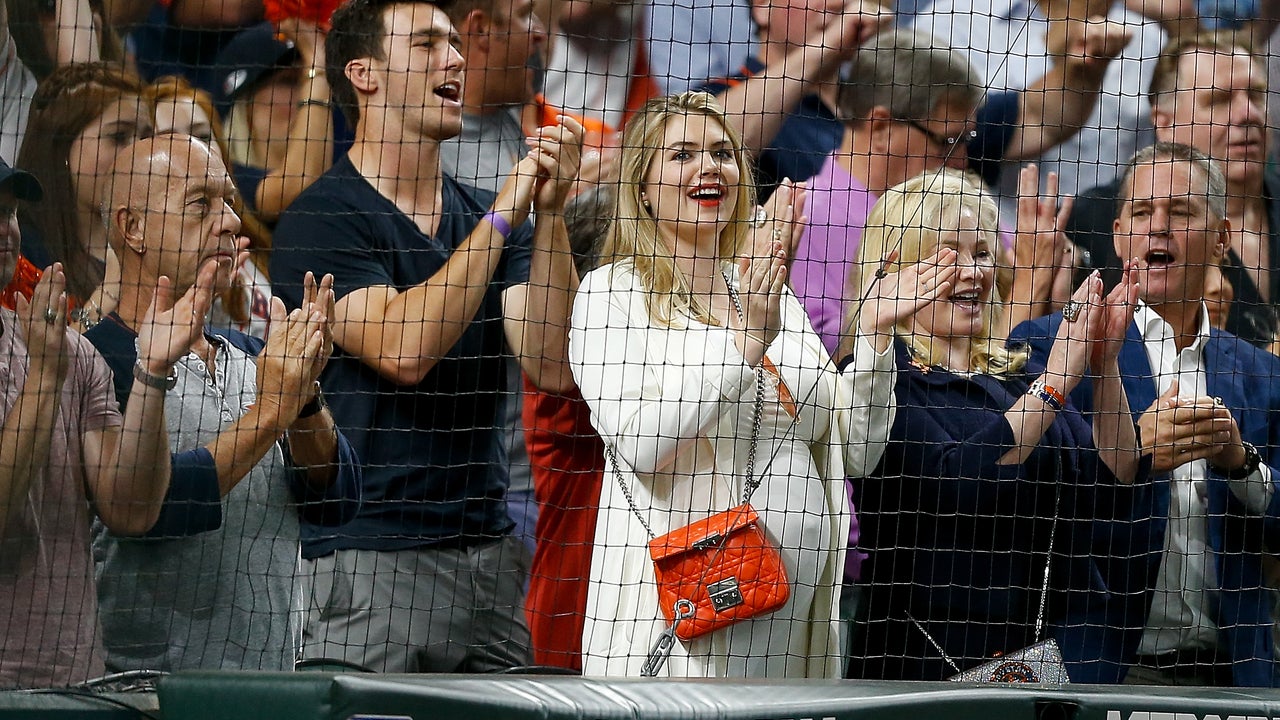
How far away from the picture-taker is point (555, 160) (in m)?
3.36

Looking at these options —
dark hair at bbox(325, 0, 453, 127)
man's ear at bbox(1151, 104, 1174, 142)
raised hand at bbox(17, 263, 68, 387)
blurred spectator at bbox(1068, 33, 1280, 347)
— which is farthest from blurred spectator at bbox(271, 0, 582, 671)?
man's ear at bbox(1151, 104, 1174, 142)

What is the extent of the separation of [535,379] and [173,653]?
38.0 inches

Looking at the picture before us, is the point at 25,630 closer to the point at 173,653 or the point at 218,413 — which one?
the point at 173,653

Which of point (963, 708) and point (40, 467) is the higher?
point (40, 467)

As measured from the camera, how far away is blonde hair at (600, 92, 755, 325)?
330cm

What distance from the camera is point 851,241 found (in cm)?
382

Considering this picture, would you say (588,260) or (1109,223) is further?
(1109,223)

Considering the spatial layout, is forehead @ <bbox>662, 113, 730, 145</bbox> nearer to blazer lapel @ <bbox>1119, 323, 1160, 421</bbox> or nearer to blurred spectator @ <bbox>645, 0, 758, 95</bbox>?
blurred spectator @ <bbox>645, 0, 758, 95</bbox>

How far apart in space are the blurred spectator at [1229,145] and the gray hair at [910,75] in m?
0.48

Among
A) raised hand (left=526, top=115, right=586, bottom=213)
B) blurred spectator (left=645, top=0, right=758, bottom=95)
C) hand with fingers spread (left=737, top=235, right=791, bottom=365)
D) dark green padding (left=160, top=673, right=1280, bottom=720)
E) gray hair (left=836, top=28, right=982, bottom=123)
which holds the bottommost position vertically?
dark green padding (left=160, top=673, right=1280, bottom=720)

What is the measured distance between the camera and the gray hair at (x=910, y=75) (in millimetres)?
3881

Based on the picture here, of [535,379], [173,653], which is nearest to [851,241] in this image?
[535,379]

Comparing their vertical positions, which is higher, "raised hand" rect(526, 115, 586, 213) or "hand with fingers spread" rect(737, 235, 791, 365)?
"raised hand" rect(526, 115, 586, 213)

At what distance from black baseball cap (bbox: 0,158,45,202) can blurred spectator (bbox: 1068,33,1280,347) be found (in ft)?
8.47
